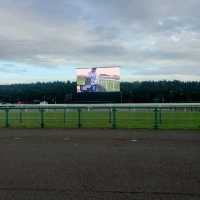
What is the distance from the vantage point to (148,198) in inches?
325

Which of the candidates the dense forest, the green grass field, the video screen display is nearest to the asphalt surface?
the green grass field

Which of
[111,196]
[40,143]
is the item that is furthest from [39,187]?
[40,143]

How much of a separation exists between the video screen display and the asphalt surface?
1548 inches

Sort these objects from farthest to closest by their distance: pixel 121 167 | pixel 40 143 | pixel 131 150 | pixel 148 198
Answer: pixel 40 143
pixel 131 150
pixel 121 167
pixel 148 198

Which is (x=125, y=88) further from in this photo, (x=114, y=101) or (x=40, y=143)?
(x=40, y=143)

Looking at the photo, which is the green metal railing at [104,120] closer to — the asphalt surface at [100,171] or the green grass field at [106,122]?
the green grass field at [106,122]

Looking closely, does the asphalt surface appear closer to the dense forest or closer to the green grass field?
the green grass field

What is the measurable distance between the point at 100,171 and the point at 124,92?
266 feet

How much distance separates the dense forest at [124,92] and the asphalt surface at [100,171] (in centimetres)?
6590

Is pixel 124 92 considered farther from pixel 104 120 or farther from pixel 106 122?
pixel 106 122

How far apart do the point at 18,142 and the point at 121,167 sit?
7.88 metres

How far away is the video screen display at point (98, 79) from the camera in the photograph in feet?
187

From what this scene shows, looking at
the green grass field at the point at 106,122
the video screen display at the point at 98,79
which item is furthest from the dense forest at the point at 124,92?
the green grass field at the point at 106,122

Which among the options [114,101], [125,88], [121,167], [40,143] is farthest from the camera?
[125,88]
